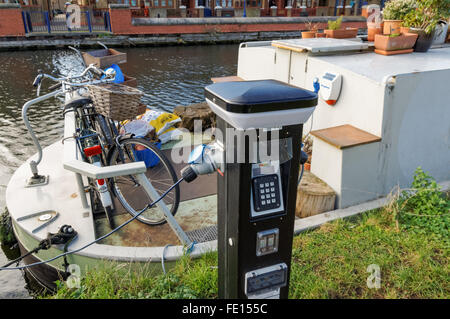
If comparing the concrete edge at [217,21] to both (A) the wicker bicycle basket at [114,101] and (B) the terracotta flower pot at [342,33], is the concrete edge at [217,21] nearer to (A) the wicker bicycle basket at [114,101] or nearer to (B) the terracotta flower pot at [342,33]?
(B) the terracotta flower pot at [342,33]

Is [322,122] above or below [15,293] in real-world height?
above

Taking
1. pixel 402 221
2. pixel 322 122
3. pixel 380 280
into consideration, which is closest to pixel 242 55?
pixel 322 122

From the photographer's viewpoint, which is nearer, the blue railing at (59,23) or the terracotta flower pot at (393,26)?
the terracotta flower pot at (393,26)

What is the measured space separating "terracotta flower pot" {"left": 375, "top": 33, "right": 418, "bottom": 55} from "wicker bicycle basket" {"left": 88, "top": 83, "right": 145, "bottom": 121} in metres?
3.17

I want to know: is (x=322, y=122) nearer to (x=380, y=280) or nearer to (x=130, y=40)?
(x=380, y=280)

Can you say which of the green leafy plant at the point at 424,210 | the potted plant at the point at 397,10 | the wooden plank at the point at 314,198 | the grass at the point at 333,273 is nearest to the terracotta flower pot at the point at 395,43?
the potted plant at the point at 397,10

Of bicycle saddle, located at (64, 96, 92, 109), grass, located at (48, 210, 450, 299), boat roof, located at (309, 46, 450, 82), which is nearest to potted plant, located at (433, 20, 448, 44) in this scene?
boat roof, located at (309, 46, 450, 82)

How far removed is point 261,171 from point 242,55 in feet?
15.7

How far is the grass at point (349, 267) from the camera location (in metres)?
2.66

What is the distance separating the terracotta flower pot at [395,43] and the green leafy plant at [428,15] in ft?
0.68

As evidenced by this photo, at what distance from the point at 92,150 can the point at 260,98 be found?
2271 millimetres

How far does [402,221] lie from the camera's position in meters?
3.53
